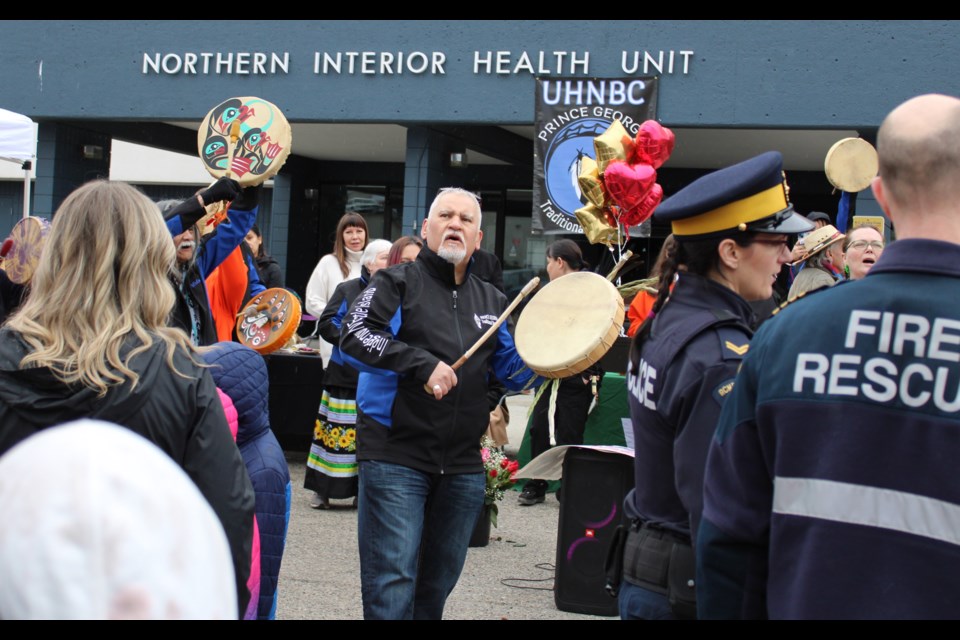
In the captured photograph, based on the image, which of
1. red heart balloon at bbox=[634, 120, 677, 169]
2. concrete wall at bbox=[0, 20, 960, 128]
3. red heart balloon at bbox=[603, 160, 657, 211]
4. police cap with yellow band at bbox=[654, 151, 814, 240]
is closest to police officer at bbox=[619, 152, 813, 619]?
police cap with yellow band at bbox=[654, 151, 814, 240]

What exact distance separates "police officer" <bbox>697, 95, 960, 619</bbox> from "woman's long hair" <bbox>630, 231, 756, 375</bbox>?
0.69 m

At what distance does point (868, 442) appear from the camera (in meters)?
1.82

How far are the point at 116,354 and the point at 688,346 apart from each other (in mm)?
1324

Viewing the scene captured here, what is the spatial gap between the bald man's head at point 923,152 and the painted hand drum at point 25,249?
460 centimetres

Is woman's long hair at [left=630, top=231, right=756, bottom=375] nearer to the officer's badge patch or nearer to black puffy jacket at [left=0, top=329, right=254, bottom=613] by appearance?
the officer's badge patch

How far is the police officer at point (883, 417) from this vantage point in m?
1.78

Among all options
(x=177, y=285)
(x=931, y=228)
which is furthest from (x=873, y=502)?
(x=177, y=285)

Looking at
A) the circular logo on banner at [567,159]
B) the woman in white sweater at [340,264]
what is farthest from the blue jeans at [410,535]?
the circular logo on banner at [567,159]

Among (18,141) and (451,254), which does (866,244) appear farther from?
(18,141)

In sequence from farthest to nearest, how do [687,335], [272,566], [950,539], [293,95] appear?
[293,95]
[272,566]
[687,335]
[950,539]

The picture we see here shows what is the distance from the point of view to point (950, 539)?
1759 millimetres

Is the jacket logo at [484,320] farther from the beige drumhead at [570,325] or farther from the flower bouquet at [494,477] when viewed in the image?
the flower bouquet at [494,477]

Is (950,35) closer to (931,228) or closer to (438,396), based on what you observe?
(438,396)

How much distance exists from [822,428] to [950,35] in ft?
34.9
